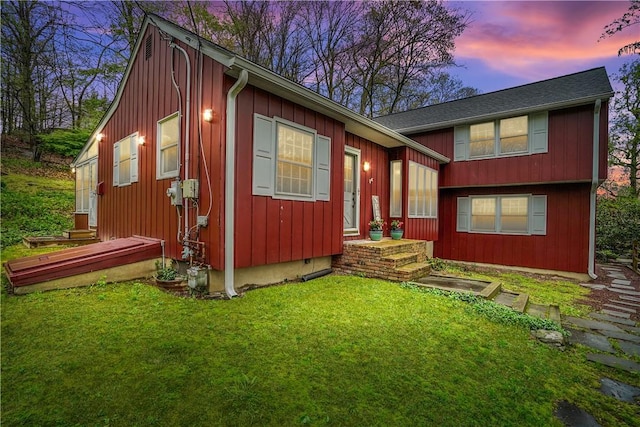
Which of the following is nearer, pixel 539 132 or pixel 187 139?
pixel 187 139

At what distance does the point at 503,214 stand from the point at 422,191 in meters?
2.84

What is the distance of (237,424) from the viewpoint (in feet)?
5.47

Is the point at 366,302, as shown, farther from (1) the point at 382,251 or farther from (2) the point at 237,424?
(2) the point at 237,424

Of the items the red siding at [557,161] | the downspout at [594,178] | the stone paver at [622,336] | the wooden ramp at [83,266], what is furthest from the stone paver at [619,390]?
the red siding at [557,161]

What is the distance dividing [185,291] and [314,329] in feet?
7.27

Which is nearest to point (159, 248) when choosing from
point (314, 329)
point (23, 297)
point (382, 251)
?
point (23, 297)

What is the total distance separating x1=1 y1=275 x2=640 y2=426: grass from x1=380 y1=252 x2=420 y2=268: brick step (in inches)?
64.9

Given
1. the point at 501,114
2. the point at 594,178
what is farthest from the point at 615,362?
the point at 501,114

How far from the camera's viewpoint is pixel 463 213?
379 inches

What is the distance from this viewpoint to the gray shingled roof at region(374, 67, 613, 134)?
7.48 metres

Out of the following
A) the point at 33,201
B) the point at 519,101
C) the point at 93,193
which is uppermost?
the point at 519,101

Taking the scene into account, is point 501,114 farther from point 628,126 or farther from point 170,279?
point 628,126

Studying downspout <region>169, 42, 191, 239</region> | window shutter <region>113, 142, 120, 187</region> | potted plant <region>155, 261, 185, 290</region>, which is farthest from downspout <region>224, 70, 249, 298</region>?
window shutter <region>113, 142, 120, 187</region>

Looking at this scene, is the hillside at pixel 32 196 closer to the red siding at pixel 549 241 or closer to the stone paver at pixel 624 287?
the red siding at pixel 549 241
